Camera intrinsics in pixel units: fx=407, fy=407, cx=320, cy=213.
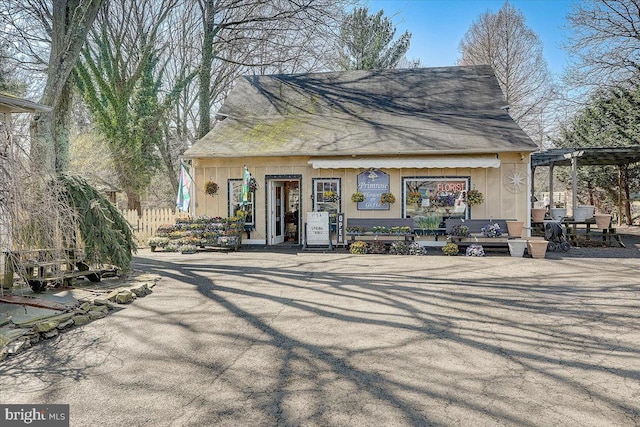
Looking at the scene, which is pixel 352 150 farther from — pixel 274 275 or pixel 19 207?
pixel 19 207

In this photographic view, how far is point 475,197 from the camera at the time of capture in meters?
11.7

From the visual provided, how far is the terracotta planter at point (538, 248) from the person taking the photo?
1002cm

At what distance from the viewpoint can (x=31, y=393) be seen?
310 centimetres

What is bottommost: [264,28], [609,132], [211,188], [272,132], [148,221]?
[148,221]

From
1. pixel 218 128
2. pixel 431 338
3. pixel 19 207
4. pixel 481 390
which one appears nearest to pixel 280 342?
pixel 431 338

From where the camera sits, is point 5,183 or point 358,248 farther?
point 358,248

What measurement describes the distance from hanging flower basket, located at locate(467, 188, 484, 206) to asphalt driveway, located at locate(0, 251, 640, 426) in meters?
4.89

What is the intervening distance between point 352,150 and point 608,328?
8.28 metres

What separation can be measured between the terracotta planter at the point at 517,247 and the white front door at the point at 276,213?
6948 millimetres

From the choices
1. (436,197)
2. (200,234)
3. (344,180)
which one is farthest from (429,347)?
(200,234)

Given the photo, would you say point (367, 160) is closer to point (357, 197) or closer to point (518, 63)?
point (357, 197)

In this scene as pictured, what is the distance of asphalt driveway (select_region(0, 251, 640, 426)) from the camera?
284 cm

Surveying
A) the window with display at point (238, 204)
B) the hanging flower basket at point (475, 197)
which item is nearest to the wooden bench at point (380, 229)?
the hanging flower basket at point (475, 197)

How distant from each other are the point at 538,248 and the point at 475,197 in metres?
2.30
